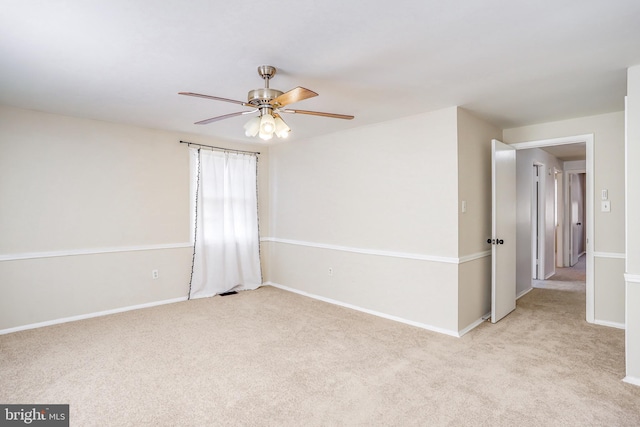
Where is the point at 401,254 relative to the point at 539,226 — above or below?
below

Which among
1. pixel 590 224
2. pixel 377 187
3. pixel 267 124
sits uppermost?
pixel 267 124

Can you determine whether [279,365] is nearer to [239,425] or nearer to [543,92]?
[239,425]

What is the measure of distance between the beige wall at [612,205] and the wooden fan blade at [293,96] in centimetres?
355

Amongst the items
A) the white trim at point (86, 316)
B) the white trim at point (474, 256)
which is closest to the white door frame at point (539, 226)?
the white trim at point (474, 256)

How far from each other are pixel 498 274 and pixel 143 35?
159 inches

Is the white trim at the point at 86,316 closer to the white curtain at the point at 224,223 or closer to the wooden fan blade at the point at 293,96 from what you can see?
the white curtain at the point at 224,223

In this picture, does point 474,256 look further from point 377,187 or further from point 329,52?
point 329,52

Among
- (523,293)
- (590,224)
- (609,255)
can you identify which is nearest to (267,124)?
(590,224)

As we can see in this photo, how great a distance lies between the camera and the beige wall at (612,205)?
3.65m

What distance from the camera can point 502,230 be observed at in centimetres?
389

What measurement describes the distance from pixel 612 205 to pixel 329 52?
144 inches

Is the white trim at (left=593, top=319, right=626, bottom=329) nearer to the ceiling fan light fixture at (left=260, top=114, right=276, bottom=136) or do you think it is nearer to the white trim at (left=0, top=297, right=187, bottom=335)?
the ceiling fan light fixture at (left=260, top=114, right=276, bottom=136)

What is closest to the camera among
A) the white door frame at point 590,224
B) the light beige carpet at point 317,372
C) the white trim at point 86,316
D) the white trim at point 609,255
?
the light beige carpet at point 317,372

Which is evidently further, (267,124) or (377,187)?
(377,187)
